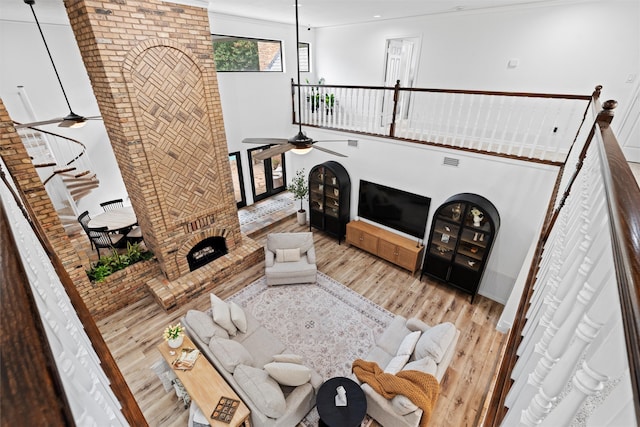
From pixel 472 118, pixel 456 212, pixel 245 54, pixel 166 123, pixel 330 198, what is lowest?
pixel 330 198

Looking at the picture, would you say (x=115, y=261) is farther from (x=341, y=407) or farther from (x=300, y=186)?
(x=341, y=407)

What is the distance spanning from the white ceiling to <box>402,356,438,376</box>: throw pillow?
5541 mm

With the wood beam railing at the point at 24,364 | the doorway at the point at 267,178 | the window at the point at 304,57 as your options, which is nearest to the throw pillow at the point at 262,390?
the wood beam railing at the point at 24,364

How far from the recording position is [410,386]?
3076mm

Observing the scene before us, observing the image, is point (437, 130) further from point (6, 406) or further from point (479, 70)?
point (6, 406)

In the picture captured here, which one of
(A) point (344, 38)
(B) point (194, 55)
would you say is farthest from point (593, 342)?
(A) point (344, 38)

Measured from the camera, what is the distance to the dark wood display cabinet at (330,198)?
639cm

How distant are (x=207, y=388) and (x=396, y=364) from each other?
220cm

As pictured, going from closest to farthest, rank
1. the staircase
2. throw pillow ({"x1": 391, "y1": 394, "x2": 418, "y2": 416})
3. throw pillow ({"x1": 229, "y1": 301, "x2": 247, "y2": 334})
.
→ throw pillow ({"x1": 391, "y1": 394, "x2": 418, "y2": 416})
throw pillow ({"x1": 229, "y1": 301, "x2": 247, "y2": 334})
the staircase

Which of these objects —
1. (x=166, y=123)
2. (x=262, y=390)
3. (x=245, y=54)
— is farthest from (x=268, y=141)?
(x=245, y=54)

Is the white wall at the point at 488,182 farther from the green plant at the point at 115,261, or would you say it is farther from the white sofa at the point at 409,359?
the green plant at the point at 115,261

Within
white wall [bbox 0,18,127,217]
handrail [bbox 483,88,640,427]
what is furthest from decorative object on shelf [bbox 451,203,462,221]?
white wall [bbox 0,18,127,217]

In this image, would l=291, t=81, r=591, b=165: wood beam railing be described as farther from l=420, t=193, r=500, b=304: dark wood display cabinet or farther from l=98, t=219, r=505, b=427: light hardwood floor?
l=98, t=219, r=505, b=427: light hardwood floor

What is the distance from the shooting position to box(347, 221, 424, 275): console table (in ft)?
18.7
